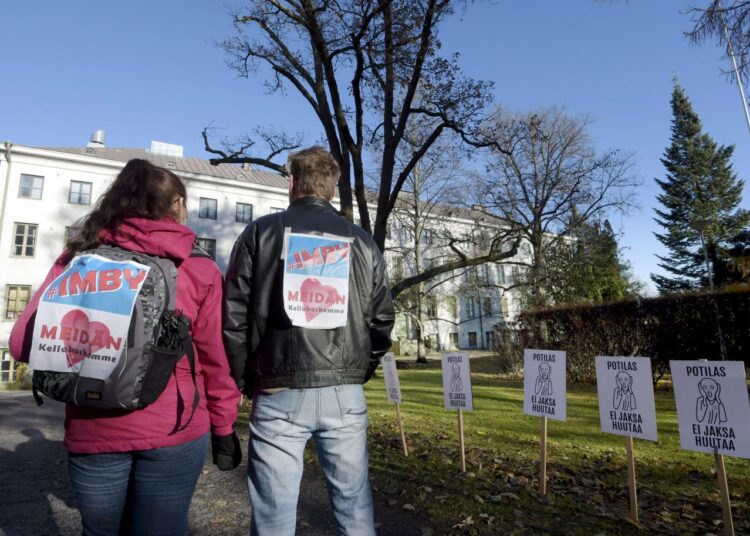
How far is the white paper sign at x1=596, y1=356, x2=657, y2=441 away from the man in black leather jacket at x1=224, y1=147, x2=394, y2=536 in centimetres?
269

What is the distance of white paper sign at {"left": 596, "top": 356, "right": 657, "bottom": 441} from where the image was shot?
3.70m

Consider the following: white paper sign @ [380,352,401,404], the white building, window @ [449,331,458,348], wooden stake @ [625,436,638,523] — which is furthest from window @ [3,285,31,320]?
window @ [449,331,458,348]

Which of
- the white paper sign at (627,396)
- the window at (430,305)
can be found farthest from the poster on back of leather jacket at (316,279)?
the window at (430,305)

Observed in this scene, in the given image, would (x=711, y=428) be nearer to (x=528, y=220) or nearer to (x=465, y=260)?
(x=465, y=260)

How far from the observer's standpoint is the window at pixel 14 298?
27.1 m

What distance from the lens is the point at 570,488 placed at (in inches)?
172

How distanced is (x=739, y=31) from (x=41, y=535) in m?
9.23

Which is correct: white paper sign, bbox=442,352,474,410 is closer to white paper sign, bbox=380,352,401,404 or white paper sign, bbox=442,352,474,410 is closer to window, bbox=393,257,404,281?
white paper sign, bbox=380,352,401,404

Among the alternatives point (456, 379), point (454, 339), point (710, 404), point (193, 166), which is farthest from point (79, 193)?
point (454, 339)

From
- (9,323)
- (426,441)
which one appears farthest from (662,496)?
(9,323)

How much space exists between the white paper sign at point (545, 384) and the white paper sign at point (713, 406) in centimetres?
106

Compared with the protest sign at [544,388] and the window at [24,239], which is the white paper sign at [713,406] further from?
the window at [24,239]

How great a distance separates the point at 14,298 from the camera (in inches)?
1078

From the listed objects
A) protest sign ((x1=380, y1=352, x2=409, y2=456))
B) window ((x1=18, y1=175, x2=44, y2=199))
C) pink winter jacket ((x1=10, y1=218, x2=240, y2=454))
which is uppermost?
window ((x1=18, y1=175, x2=44, y2=199))
